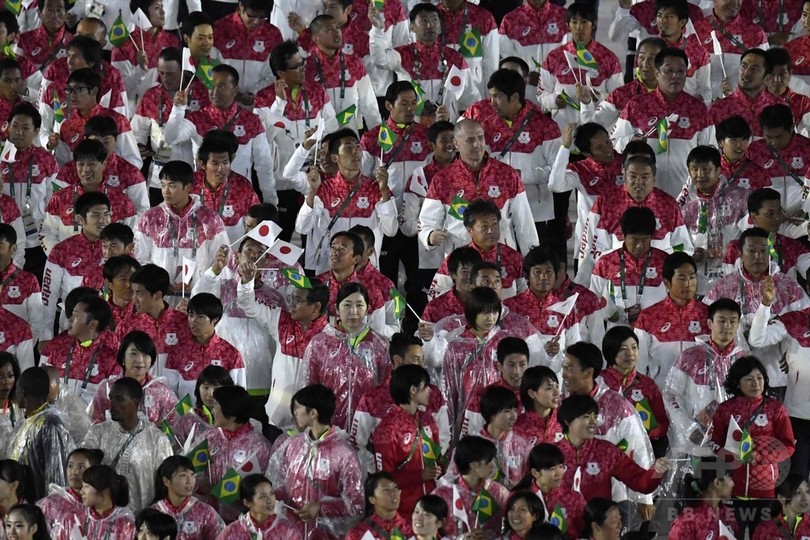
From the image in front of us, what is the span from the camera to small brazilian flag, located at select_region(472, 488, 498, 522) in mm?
10531

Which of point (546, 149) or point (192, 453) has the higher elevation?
point (546, 149)

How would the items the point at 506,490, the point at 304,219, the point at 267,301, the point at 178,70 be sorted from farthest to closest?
the point at 178,70 → the point at 304,219 → the point at 267,301 → the point at 506,490

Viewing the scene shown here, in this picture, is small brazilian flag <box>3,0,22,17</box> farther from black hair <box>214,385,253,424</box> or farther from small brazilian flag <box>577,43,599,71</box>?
black hair <box>214,385,253,424</box>

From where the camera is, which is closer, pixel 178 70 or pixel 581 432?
pixel 581 432

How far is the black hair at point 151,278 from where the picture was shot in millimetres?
11945

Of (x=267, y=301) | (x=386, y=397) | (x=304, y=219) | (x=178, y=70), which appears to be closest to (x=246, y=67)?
(x=178, y=70)

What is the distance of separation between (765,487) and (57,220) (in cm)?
Result: 538

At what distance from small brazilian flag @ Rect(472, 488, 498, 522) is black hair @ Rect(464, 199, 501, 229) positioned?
2540 millimetres

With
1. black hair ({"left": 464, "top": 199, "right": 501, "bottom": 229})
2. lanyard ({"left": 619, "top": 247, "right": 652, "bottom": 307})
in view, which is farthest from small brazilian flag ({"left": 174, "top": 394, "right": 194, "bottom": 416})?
lanyard ({"left": 619, "top": 247, "right": 652, "bottom": 307})

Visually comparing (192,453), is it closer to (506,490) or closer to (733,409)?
(506,490)

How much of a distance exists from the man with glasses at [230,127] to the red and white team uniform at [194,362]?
2.50m

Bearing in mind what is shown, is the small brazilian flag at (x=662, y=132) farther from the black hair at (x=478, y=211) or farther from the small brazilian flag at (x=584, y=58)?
the black hair at (x=478, y=211)

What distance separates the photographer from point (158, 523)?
1019 centimetres

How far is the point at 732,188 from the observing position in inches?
534
